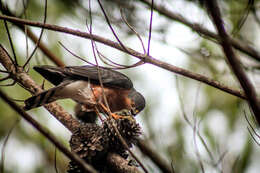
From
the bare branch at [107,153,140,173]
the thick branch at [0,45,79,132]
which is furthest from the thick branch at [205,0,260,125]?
the thick branch at [0,45,79,132]

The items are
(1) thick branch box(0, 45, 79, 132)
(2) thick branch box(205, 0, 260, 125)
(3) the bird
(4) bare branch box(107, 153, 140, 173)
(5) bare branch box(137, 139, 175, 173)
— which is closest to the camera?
(2) thick branch box(205, 0, 260, 125)

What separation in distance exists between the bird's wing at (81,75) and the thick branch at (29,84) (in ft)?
1.23

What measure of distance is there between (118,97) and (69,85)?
870 millimetres

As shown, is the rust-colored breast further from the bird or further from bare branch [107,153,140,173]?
bare branch [107,153,140,173]

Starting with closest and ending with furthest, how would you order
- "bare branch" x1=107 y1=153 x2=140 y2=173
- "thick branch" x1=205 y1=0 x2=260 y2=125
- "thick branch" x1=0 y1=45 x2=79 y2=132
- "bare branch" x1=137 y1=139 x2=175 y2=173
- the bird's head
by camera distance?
"thick branch" x1=205 y1=0 x2=260 y2=125 → "bare branch" x1=107 y1=153 x2=140 y2=173 → "thick branch" x1=0 y1=45 x2=79 y2=132 → "bare branch" x1=137 y1=139 x2=175 y2=173 → the bird's head

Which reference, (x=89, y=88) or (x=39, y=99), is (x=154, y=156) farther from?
(x=39, y=99)

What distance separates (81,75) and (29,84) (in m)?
1.02

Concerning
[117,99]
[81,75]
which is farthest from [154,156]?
[81,75]

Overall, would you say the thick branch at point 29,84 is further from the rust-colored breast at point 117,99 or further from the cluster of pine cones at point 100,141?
the rust-colored breast at point 117,99

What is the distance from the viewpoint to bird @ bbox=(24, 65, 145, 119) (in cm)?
339

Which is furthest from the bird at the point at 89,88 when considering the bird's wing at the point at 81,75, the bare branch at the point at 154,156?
the bare branch at the point at 154,156

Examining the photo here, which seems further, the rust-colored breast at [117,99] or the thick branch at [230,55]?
the rust-colored breast at [117,99]

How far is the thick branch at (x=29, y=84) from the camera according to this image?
2.86 metres

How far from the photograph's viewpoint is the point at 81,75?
3.93 m
